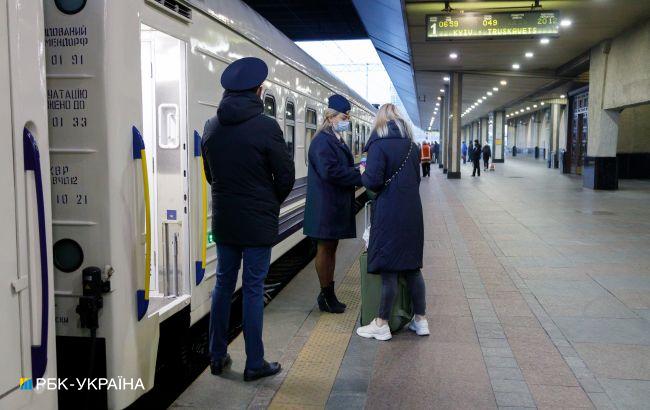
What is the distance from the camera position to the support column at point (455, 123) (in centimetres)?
2644

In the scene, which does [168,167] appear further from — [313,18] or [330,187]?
[313,18]

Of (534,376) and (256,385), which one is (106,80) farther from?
(534,376)

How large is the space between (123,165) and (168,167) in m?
1.19

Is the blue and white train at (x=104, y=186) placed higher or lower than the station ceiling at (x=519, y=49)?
lower

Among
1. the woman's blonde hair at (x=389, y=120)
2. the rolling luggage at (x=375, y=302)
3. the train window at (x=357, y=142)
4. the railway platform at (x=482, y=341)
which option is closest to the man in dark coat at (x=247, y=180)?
the railway platform at (x=482, y=341)

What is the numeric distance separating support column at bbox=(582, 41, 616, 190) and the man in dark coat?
16.6 meters

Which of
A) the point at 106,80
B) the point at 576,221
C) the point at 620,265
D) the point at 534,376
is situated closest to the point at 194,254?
the point at 106,80

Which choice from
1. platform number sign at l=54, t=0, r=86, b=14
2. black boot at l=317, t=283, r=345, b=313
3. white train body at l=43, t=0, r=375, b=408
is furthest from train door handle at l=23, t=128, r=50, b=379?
black boot at l=317, t=283, r=345, b=313

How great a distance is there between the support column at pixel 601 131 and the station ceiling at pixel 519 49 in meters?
0.64

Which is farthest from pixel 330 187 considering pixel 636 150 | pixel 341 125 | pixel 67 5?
pixel 636 150

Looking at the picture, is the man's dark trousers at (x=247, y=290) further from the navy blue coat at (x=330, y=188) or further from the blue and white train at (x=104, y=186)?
the navy blue coat at (x=330, y=188)

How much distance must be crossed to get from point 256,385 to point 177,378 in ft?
2.78

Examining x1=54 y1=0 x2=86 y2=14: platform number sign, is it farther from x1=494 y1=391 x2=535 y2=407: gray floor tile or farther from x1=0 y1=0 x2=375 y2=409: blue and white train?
x1=494 y1=391 x2=535 y2=407: gray floor tile

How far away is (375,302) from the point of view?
5.10 meters
